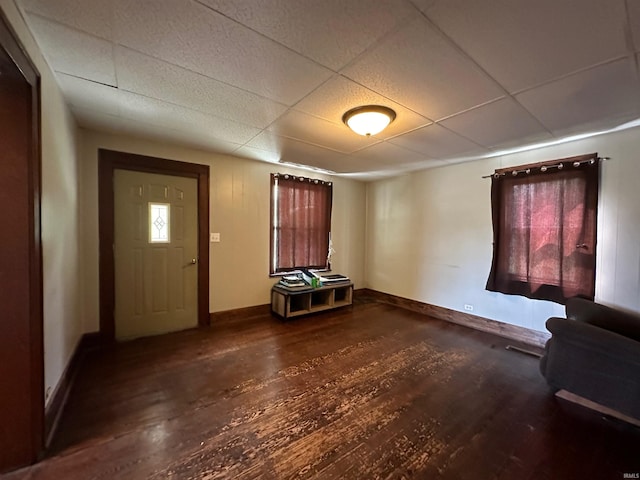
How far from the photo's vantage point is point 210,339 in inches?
124

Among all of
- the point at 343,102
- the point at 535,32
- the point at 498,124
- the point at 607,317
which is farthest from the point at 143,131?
the point at 607,317

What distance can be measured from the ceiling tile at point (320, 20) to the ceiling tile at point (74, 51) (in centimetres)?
88

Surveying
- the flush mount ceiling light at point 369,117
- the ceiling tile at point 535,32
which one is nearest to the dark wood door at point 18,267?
the flush mount ceiling light at point 369,117

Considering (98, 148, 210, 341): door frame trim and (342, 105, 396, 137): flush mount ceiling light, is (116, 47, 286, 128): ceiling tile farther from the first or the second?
(98, 148, 210, 341): door frame trim

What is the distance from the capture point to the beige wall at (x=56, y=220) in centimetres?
162

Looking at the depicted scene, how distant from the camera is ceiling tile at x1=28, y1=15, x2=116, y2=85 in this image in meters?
1.41

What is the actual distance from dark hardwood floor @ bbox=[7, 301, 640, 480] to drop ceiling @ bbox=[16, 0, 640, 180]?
2.39 m

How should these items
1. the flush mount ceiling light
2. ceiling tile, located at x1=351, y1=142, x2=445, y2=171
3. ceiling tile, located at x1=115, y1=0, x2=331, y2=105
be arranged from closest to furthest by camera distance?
ceiling tile, located at x1=115, y1=0, x2=331, y2=105 < the flush mount ceiling light < ceiling tile, located at x1=351, y1=142, x2=445, y2=171

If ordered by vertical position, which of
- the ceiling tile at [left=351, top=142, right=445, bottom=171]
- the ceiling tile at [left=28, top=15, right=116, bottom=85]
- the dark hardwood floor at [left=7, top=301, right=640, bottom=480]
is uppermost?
the ceiling tile at [left=28, top=15, right=116, bottom=85]

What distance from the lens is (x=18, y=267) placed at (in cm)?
140

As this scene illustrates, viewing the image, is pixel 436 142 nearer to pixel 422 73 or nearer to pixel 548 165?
pixel 548 165

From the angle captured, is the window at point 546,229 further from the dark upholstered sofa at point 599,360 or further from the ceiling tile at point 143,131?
the ceiling tile at point 143,131

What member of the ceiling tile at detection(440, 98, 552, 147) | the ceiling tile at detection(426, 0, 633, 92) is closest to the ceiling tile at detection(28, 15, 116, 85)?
the ceiling tile at detection(426, 0, 633, 92)

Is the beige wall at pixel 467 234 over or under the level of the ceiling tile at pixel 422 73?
under
